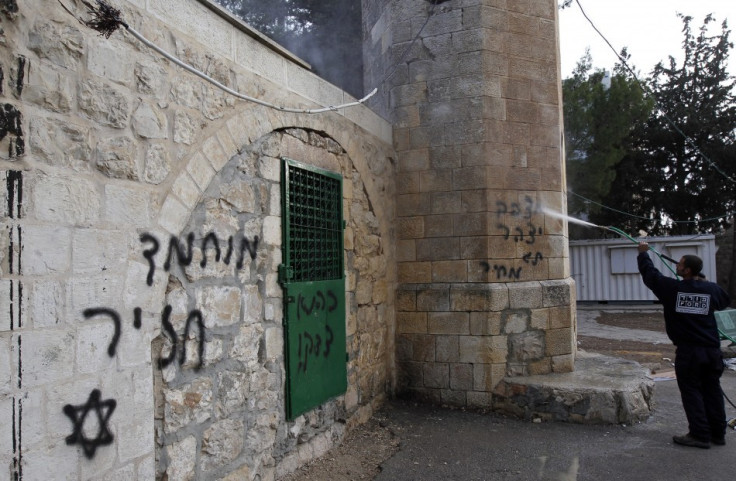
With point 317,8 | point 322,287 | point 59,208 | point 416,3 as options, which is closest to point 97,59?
point 59,208

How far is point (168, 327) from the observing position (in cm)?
278

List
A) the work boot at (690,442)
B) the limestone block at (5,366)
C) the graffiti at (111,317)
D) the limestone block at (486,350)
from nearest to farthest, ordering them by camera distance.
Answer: the limestone block at (5,366), the graffiti at (111,317), the work boot at (690,442), the limestone block at (486,350)

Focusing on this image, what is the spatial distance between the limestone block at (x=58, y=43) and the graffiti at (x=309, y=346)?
2.34 metres

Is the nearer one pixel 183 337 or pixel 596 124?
pixel 183 337

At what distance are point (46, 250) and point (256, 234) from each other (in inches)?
57.5

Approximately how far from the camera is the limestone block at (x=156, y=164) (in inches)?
106

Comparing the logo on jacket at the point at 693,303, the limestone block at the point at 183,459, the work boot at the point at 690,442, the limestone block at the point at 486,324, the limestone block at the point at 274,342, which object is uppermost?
the logo on jacket at the point at 693,303

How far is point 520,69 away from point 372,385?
3.70m

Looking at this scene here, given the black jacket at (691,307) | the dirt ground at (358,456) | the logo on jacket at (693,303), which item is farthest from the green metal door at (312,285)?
the logo on jacket at (693,303)

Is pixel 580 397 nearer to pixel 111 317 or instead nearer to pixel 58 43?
pixel 111 317

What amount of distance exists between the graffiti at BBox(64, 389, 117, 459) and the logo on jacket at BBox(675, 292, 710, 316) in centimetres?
440

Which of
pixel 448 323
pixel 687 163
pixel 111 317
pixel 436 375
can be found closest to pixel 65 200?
pixel 111 317

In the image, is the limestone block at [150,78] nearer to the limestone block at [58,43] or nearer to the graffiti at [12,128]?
the limestone block at [58,43]

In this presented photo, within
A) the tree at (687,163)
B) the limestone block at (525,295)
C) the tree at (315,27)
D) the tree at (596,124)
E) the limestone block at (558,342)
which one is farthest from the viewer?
the tree at (687,163)
